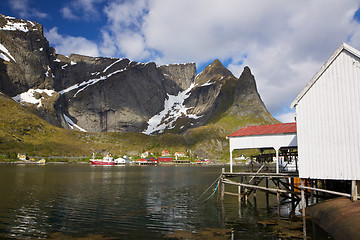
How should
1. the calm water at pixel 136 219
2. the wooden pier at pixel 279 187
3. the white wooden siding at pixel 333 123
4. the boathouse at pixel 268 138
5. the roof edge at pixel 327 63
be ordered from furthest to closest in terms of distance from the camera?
the boathouse at pixel 268 138 < the wooden pier at pixel 279 187 < the roof edge at pixel 327 63 < the white wooden siding at pixel 333 123 < the calm water at pixel 136 219

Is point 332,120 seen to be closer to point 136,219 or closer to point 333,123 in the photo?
point 333,123

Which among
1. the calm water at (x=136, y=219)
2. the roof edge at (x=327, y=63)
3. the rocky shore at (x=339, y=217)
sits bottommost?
the calm water at (x=136, y=219)

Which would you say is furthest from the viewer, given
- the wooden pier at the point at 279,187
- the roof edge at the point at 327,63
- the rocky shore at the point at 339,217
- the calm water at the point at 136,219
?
the wooden pier at the point at 279,187

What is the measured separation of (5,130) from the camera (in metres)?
195

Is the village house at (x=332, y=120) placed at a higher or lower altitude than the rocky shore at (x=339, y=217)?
higher

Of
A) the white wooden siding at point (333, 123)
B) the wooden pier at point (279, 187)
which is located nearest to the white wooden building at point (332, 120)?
the white wooden siding at point (333, 123)

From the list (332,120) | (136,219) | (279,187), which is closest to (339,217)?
(332,120)

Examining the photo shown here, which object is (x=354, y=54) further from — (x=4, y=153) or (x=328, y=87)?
(x=4, y=153)

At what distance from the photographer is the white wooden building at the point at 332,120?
21953 millimetres

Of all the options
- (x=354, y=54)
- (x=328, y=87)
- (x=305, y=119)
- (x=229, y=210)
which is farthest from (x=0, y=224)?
(x=354, y=54)

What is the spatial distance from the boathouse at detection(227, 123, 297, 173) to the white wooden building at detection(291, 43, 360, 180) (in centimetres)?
474

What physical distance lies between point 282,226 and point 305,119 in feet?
31.3

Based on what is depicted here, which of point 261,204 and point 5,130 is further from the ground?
point 5,130

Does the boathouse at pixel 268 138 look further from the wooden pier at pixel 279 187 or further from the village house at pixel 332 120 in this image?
the village house at pixel 332 120
